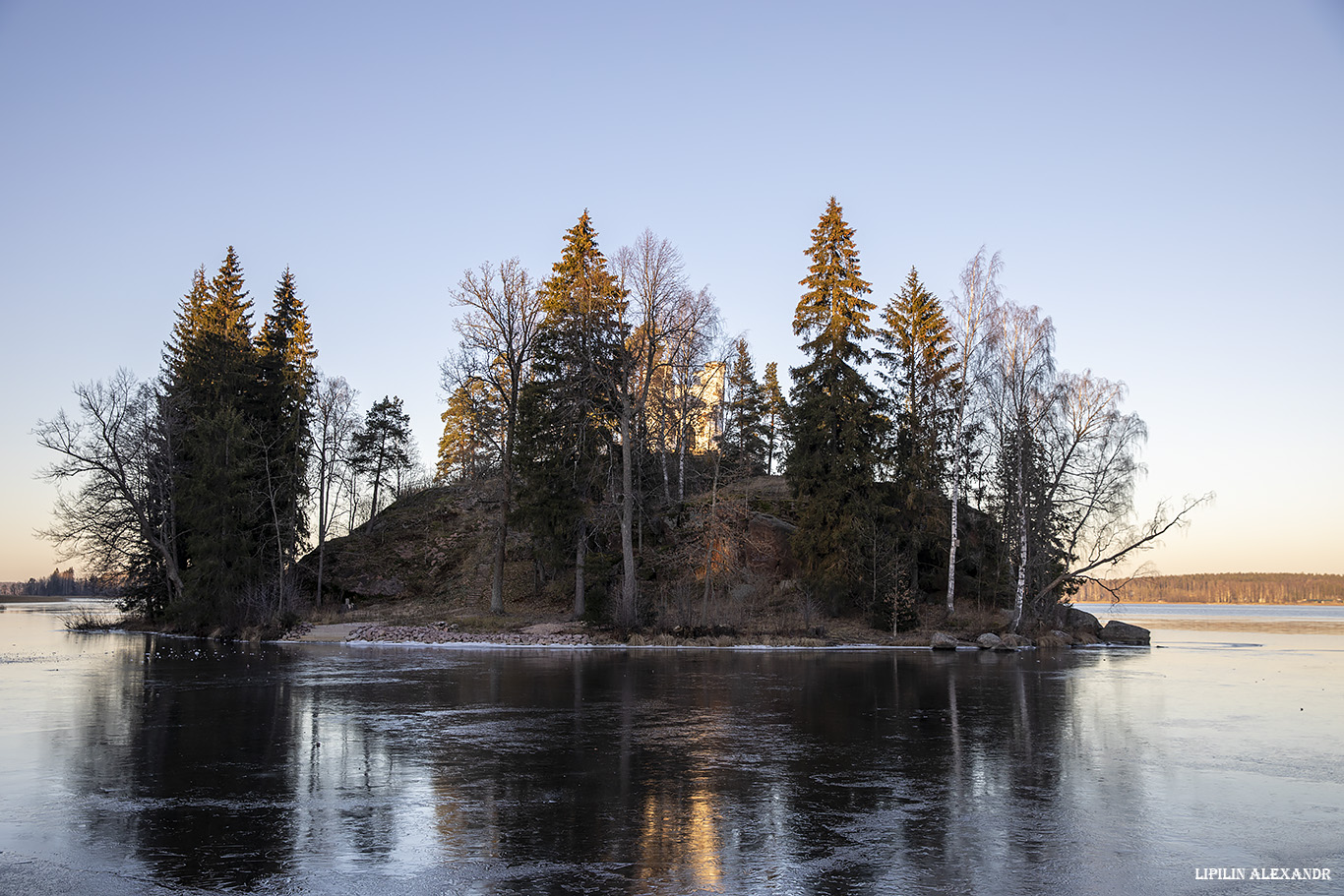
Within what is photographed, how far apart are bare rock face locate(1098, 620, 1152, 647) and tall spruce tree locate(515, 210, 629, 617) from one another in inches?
935

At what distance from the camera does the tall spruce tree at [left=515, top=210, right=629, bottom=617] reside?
128 feet

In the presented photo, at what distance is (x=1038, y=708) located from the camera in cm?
1652

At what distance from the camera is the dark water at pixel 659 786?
6.82 m

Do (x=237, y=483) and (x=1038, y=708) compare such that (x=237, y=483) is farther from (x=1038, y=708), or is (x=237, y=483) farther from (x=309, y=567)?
(x=1038, y=708)

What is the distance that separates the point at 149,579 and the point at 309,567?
24.8 feet

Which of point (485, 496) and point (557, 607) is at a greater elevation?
point (485, 496)

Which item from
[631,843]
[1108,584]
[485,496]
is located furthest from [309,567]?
[631,843]

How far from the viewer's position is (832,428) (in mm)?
40031

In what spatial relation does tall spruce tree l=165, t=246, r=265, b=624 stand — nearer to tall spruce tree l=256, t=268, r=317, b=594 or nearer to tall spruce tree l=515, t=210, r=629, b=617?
tall spruce tree l=256, t=268, r=317, b=594

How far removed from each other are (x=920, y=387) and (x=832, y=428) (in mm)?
5644

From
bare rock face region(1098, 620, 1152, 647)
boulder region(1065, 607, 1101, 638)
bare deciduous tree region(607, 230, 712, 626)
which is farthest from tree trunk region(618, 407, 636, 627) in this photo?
bare rock face region(1098, 620, 1152, 647)

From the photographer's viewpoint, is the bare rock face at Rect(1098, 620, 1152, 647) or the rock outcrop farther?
the bare rock face at Rect(1098, 620, 1152, 647)

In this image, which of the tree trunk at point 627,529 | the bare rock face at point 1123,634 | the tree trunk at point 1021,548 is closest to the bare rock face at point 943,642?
the tree trunk at point 1021,548

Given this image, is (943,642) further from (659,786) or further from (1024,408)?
(659,786)
